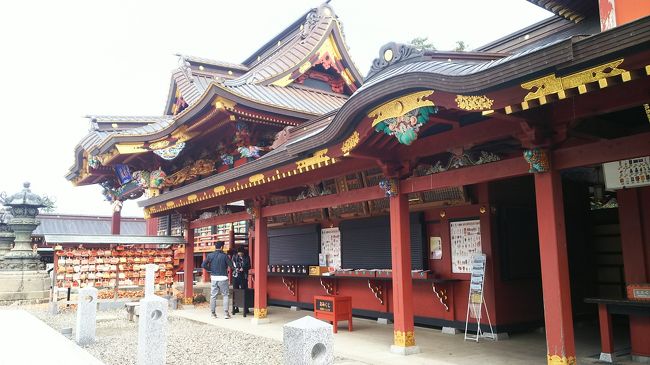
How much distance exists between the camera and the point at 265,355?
7660mm

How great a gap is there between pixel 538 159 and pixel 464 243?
3733 mm

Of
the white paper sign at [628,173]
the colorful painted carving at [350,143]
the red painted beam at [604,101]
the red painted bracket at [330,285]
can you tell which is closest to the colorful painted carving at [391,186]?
the colorful painted carving at [350,143]

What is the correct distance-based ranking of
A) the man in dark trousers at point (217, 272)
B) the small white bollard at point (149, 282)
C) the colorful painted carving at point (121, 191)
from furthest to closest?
the colorful painted carving at point (121, 191) → the man in dark trousers at point (217, 272) → the small white bollard at point (149, 282)

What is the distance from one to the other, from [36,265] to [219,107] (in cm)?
1187

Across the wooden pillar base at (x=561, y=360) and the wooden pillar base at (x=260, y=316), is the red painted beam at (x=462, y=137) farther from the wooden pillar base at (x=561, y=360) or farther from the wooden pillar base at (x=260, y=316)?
the wooden pillar base at (x=260, y=316)

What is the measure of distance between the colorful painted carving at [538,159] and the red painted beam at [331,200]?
264 centimetres

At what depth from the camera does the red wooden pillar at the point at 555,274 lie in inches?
215

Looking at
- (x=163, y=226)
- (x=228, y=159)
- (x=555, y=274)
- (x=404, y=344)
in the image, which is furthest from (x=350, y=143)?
(x=163, y=226)

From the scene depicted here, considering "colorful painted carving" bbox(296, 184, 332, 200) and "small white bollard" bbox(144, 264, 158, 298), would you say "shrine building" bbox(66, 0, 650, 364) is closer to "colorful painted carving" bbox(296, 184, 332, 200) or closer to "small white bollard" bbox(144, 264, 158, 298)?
"colorful painted carving" bbox(296, 184, 332, 200)

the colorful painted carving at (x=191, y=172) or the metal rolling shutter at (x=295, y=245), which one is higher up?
the colorful painted carving at (x=191, y=172)

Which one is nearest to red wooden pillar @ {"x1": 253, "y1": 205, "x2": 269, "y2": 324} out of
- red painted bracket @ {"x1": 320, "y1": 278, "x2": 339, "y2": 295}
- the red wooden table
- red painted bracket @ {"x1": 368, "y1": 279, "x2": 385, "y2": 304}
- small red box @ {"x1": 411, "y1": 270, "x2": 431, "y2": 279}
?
red painted bracket @ {"x1": 320, "y1": 278, "x2": 339, "y2": 295}

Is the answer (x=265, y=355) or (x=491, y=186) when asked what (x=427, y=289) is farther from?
(x=265, y=355)

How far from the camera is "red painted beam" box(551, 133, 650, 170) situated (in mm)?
4977

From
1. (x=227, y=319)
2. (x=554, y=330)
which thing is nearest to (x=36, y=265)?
(x=227, y=319)
